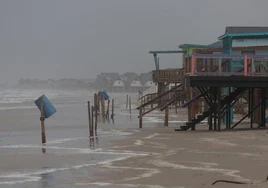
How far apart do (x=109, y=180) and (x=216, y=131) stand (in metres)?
11.6

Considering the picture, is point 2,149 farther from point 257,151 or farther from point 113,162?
point 257,151

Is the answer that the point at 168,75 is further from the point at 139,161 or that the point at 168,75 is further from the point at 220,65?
the point at 139,161

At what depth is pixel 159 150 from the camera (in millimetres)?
16781

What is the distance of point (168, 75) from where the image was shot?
39781 millimetres

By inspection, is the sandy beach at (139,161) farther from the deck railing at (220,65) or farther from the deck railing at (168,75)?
the deck railing at (168,75)

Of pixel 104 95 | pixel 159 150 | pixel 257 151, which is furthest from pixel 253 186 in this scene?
pixel 104 95

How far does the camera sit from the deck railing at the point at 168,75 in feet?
128

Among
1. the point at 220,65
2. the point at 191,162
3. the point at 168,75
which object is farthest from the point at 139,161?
the point at 168,75

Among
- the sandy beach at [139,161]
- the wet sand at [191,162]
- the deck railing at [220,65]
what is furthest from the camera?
the deck railing at [220,65]

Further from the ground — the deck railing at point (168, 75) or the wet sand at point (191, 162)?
the deck railing at point (168, 75)

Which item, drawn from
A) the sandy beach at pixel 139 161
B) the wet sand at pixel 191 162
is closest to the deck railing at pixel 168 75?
the sandy beach at pixel 139 161

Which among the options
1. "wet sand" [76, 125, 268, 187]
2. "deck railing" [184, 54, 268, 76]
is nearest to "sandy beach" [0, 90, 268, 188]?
"wet sand" [76, 125, 268, 187]

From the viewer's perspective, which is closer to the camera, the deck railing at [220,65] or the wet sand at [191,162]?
the wet sand at [191,162]

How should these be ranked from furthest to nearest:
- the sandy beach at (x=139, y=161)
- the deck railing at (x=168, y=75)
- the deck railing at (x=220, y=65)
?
the deck railing at (x=168, y=75) → the deck railing at (x=220, y=65) → the sandy beach at (x=139, y=161)
